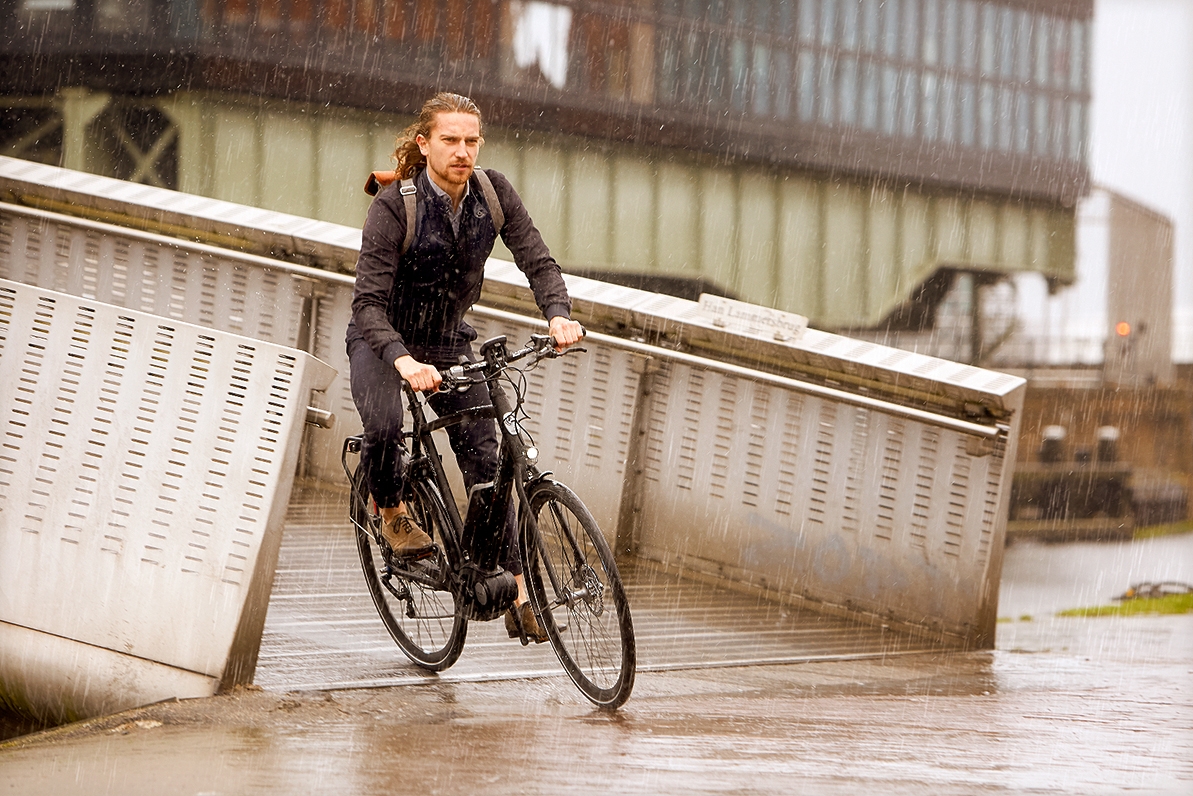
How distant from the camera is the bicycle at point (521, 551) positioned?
4.12 m

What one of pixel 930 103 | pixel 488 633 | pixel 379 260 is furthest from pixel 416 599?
pixel 930 103

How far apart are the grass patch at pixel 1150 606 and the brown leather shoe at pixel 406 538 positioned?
1013 cm

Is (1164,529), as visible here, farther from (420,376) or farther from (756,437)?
(420,376)

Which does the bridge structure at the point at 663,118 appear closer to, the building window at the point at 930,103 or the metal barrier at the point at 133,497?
the building window at the point at 930,103

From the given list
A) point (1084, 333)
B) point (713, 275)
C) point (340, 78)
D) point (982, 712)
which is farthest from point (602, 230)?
point (1084, 333)

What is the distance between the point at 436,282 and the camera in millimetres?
4422

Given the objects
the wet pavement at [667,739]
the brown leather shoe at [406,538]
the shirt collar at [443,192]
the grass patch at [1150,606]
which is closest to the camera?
the wet pavement at [667,739]

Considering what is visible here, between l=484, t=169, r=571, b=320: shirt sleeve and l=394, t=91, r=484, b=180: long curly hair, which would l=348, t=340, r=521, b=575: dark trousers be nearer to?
l=484, t=169, r=571, b=320: shirt sleeve

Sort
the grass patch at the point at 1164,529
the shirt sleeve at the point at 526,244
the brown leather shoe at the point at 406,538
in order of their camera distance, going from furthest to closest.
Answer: the grass patch at the point at 1164,529 → the brown leather shoe at the point at 406,538 → the shirt sleeve at the point at 526,244

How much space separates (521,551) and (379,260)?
111 centimetres

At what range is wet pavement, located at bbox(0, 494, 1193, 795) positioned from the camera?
352 cm

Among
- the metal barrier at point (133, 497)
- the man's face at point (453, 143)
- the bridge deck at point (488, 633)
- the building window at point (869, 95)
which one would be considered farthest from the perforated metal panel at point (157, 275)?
the building window at point (869, 95)

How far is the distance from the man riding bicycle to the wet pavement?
1.69 ft

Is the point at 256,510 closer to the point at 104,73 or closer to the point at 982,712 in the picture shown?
the point at 982,712
